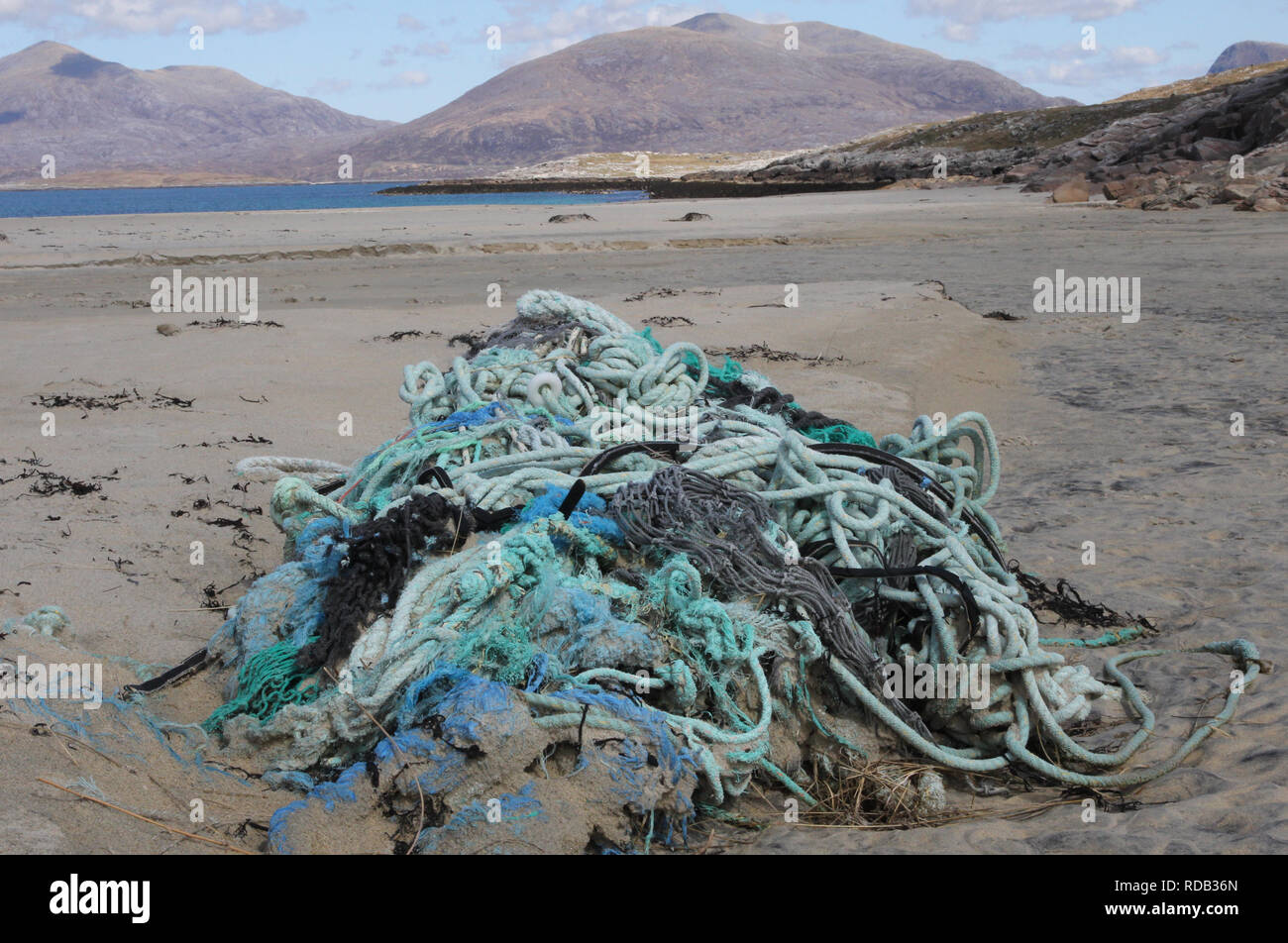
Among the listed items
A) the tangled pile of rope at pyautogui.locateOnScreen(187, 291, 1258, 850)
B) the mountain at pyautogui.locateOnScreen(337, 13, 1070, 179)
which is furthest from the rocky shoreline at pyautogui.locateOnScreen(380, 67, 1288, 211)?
the mountain at pyautogui.locateOnScreen(337, 13, 1070, 179)

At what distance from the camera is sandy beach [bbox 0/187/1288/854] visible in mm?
2586

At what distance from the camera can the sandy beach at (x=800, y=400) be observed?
8.48ft

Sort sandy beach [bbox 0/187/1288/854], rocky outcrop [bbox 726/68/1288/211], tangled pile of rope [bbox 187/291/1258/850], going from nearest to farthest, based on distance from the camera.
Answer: tangled pile of rope [bbox 187/291/1258/850] < sandy beach [bbox 0/187/1288/854] < rocky outcrop [bbox 726/68/1288/211]

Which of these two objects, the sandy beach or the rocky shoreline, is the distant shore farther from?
the sandy beach

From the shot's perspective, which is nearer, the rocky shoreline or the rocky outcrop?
the rocky shoreline

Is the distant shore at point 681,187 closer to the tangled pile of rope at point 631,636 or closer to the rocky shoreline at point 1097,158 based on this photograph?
the rocky shoreline at point 1097,158

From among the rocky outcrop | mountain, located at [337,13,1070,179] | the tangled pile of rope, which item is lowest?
the tangled pile of rope

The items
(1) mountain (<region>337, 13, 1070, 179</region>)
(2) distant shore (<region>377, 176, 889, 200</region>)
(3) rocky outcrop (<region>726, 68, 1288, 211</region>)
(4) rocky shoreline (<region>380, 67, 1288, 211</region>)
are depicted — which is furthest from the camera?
(1) mountain (<region>337, 13, 1070, 179</region>)

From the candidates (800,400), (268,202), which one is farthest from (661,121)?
(800,400)

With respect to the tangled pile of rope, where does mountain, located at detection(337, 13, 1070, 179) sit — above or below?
above

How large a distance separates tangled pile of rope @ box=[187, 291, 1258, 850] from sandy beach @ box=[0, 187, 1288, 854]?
0.23 metres

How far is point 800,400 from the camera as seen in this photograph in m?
7.17

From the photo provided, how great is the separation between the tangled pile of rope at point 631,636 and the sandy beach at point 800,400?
23cm

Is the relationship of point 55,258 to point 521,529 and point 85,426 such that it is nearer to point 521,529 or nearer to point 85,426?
point 85,426
